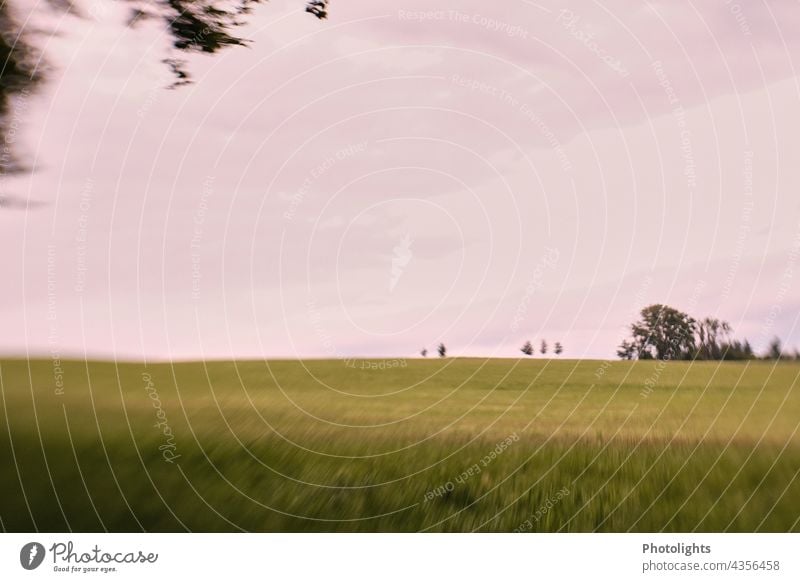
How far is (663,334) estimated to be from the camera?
346 inches

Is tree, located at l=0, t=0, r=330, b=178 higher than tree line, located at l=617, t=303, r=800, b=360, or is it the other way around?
tree, located at l=0, t=0, r=330, b=178

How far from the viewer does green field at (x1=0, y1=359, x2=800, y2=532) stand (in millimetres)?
7043

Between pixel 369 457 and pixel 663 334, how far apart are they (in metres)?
5.09

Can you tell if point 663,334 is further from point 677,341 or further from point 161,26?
point 161,26

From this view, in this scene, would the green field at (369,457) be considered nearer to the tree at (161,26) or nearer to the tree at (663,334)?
the tree at (663,334)

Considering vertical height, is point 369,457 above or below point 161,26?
below

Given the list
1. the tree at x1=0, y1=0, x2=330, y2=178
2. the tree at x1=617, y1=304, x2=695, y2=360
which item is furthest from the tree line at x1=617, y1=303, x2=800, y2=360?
the tree at x1=0, y1=0, x2=330, y2=178

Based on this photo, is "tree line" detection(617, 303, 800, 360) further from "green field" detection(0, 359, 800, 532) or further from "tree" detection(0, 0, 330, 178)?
"tree" detection(0, 0, 330, 178)

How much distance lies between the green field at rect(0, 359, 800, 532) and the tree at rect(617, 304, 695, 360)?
699 millimetres

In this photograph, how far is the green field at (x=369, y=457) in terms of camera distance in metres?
7.04

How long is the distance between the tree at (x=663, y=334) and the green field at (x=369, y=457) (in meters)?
0.70

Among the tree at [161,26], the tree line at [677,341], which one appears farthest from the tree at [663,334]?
the tree at [161,26]

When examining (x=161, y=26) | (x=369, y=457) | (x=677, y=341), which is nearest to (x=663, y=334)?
(x=677, y=341)

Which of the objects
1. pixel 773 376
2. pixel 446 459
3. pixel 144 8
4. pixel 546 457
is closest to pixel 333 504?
pixel 446 459
